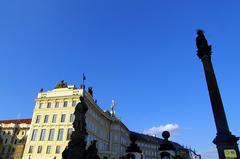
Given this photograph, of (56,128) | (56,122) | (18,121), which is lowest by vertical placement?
(56,128)

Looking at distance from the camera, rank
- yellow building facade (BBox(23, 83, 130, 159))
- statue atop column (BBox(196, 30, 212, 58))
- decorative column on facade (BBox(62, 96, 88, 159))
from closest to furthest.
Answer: statue atop column (BBox(196, 30, 212, 58)) → decorative column on facade (BBox(62, 96, 88, 159)) → yellow building facade (BBox(23, 83, 130, 159))

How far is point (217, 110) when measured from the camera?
10461 millimetres

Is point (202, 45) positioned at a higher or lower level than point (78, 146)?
higher

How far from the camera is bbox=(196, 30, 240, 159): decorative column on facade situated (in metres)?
9.35

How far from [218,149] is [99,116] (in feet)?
160

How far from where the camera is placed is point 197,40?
12.5 metres

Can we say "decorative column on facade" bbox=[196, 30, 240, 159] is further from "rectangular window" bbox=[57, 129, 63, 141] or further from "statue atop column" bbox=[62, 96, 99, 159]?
"rectangular window" bbox=[57, 129, 63, 141]

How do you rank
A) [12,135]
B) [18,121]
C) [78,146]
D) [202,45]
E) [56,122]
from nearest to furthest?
[202,45], [78,146], [56,122], [12,135], [18,121]

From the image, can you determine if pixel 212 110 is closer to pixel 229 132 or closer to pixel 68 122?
pixel 229 132

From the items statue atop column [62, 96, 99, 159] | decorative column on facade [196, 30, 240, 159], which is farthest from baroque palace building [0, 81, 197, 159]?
decorative column on facade [196, 30, 240, 159]

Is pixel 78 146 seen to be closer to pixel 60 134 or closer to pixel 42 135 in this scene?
pixel 60 134

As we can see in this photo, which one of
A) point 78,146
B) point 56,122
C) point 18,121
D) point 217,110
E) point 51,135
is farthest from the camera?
point 18,121

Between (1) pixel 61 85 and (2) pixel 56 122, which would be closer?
(2) pixel 56 122

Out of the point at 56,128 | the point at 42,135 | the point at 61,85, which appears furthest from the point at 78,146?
the point at 61,85
